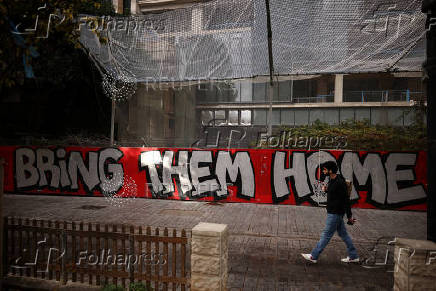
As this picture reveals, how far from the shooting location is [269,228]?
26.9ft

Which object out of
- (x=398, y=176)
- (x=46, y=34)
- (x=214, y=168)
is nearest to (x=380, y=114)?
(x=398, y=176)

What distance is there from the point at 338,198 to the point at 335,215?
1.09 ft

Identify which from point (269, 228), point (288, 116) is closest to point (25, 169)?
point (269, 228)

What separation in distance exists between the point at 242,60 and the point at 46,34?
651 centimetres

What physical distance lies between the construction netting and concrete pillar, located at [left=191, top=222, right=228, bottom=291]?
7861mm

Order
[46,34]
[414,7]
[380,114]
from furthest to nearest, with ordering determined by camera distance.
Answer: [380,114] < [414,7] < [46,34]

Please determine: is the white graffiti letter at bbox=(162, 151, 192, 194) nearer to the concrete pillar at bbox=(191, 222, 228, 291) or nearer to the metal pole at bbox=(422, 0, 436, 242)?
the concrete pillar at bbox=(191, 222, 228, 291)

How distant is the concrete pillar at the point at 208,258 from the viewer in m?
3.60

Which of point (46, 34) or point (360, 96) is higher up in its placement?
point (360, 96)

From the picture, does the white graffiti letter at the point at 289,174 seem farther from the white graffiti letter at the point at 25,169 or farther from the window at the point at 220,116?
the window at the point at 220,116

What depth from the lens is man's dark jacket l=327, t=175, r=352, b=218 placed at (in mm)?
5664

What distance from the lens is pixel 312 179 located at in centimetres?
1126

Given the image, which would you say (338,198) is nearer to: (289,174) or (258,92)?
(289,174)

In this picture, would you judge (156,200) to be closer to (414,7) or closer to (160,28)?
(160,28)
